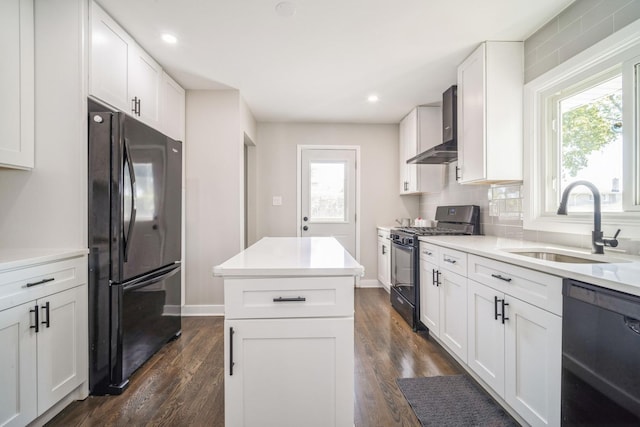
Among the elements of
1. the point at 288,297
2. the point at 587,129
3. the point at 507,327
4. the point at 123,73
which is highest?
the point at 123,73

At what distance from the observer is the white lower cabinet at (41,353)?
52.7 inches

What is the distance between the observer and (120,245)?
70.2 inches

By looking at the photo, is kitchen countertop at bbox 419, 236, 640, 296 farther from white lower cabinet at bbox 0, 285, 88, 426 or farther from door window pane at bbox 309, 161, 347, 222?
door window pane at bbox 309, 161, 347, 222

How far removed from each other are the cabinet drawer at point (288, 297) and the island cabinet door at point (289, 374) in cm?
4

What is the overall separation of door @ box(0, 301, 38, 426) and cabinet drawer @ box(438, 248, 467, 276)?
244 centimetres

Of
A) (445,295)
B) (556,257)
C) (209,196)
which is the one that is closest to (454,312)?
(445,295)

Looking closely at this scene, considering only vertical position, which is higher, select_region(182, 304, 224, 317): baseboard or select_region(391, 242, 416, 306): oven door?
select_region(391, 242, 416, 306): oven door

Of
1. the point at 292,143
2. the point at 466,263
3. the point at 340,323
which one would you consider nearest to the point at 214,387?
the point at 340,323

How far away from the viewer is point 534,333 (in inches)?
53.5

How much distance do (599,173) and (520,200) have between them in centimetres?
58

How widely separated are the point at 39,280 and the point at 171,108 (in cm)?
196

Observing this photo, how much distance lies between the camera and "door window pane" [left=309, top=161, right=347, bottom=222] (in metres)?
4.39

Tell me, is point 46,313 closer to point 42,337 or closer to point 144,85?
point 42,337

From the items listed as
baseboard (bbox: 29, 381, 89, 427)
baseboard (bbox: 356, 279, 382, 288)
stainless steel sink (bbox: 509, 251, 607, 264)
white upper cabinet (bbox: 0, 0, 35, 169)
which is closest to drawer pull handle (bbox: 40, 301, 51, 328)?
baseboard (bbox: 29, 381, 89, 427)
